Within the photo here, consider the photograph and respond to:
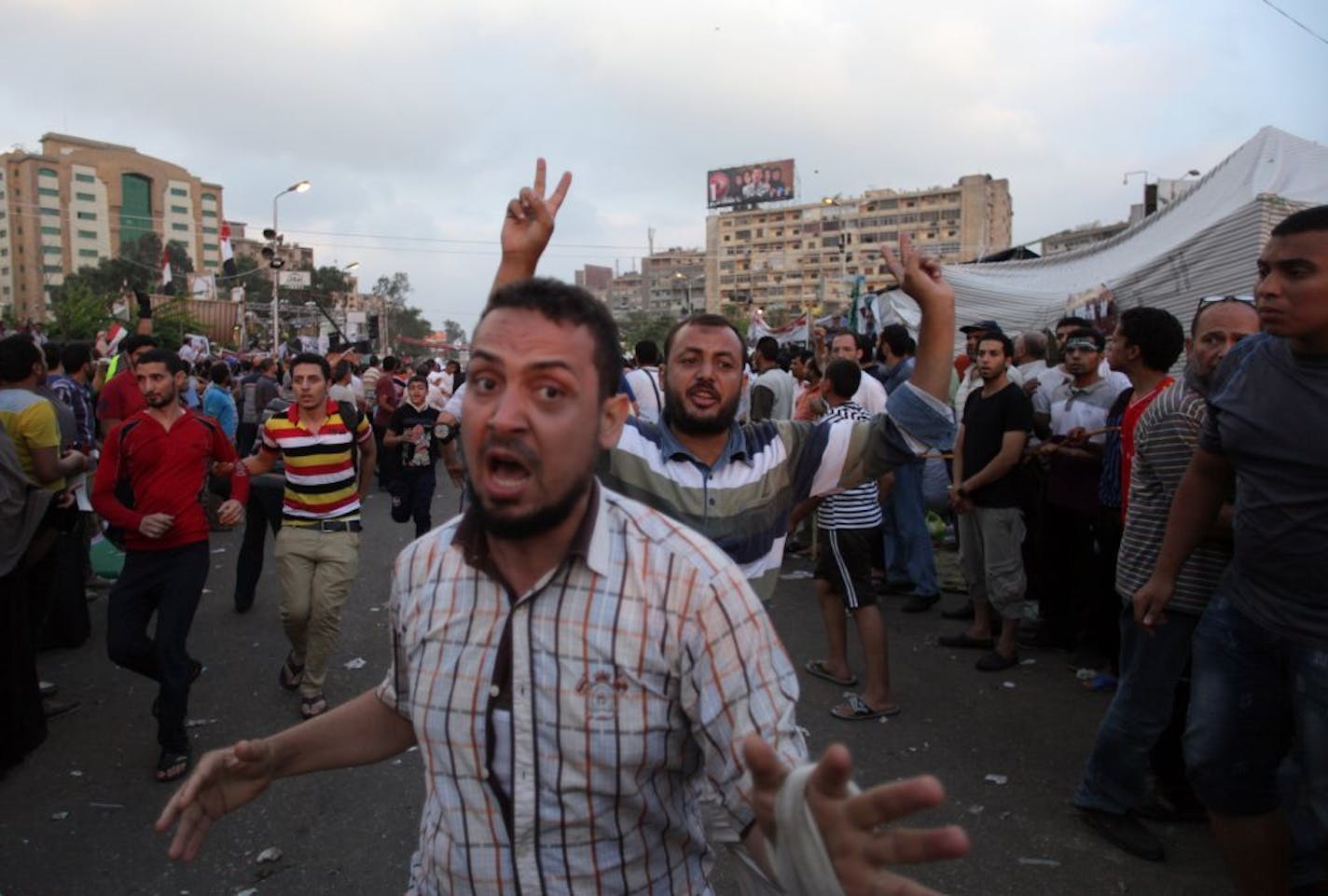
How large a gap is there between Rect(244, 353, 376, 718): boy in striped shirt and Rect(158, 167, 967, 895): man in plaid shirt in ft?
12.2

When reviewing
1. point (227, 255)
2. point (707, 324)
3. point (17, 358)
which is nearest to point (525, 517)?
point (707, 324)

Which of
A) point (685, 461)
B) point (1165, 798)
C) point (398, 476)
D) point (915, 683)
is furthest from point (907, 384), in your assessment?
point (398, 476)

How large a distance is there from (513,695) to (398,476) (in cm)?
676

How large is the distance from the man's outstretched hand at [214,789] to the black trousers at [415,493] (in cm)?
630

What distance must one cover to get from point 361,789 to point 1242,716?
3.68 meters

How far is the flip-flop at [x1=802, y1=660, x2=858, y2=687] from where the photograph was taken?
5367 mm

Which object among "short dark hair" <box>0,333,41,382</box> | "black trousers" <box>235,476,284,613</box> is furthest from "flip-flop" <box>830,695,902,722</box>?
"short dark hair" <box>0,333,41,382</box>

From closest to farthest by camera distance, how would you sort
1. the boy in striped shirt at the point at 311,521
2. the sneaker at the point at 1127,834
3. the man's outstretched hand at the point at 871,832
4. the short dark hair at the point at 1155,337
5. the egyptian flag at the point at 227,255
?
the man's outstretched hand at the point at 871,832
the sneaker at the point at 1127,834
the short dark hair at the point at 1155,337
the boy in striped shirt at the point at 311,521
the egyptian flag at the point at 227,255

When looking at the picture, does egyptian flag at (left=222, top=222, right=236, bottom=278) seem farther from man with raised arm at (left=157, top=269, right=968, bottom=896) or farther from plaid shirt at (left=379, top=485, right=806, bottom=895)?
plaid shirt at (left=379, top=485, right=806, bottom=895)

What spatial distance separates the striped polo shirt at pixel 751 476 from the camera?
108 inches

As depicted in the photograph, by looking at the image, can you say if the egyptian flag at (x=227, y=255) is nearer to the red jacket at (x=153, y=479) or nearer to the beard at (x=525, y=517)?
the red jacket at (x=153, y=479)

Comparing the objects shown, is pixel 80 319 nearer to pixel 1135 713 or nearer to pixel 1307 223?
pixel 1135 713

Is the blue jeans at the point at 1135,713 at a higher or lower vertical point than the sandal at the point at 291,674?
higher

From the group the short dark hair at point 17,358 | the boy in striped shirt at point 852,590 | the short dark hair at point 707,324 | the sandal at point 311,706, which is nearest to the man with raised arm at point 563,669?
the short dark hair at point 707,324
